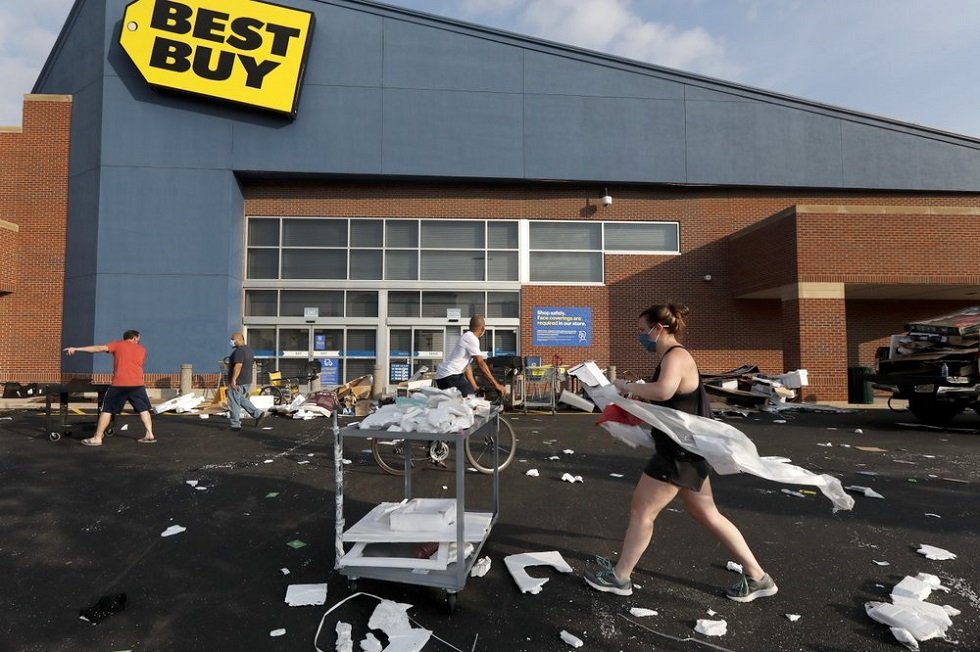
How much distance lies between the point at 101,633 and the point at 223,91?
17.2m

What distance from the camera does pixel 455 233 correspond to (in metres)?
18.3

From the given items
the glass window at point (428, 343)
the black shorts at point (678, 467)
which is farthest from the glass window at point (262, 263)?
the black shorts at point (678, 467)

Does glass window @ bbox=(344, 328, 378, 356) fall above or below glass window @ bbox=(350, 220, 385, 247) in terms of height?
below

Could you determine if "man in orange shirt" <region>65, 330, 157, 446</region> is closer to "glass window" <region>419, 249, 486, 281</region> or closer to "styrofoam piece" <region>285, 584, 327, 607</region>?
"styrofoam piece" <region>285, 584, 327, 607</region>

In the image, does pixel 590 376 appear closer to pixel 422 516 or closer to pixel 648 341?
pixel 648 341

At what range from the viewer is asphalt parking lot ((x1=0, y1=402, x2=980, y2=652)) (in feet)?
9.78

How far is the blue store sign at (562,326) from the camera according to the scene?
59.0 ft

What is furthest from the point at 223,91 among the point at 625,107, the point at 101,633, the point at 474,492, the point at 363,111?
the point at 101,633

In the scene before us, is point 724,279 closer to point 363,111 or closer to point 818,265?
point 818,265

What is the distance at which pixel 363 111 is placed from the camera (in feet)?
56.7

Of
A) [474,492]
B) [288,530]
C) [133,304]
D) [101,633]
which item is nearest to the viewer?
[101,633]

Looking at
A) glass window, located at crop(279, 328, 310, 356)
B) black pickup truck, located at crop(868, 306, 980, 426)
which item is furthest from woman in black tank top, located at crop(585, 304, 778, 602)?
glass window, located at crop(279, 328, 310, 356)

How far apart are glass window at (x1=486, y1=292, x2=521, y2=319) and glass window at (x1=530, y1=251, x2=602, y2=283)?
1.30 meters

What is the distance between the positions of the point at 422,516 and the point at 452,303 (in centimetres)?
1463
